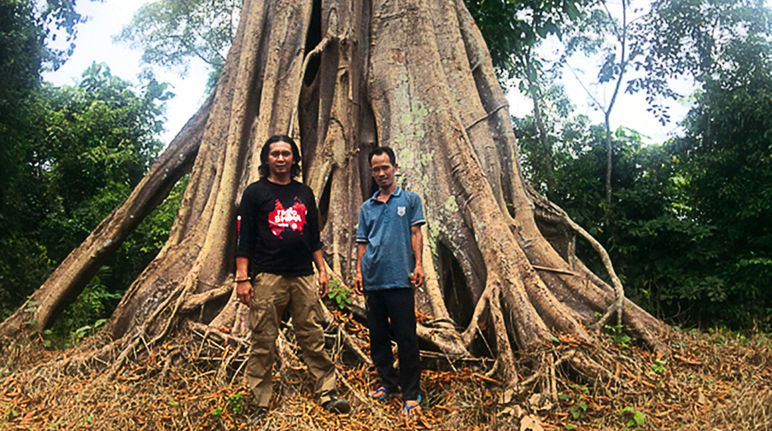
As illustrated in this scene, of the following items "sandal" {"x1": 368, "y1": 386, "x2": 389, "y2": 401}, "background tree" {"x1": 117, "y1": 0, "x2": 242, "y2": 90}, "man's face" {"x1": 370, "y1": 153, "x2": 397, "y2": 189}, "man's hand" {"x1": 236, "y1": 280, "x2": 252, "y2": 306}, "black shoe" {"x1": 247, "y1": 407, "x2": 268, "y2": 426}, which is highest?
"background tree" {"x1": 117, "y1": 0, "x2": 242, "y2": 90}

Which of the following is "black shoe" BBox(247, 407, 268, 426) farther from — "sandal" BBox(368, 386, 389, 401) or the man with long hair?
"sandal" BBox(368, 386, 389, 401)

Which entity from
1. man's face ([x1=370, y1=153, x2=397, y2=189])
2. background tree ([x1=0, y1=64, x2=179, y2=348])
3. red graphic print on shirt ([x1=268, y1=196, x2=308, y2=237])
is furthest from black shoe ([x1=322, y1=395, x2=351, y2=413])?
background tree ([x1=0, y1=64, x2=179, y2=348])

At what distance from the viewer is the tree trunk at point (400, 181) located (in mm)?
3783

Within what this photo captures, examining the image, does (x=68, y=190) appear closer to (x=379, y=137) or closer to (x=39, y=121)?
(x=39, y=121)

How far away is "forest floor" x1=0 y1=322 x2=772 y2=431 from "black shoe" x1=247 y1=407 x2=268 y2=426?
24mm

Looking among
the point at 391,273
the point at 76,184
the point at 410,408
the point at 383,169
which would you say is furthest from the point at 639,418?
the point at 76,184

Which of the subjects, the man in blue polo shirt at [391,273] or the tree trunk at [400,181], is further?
the tree trunk at [400,181]

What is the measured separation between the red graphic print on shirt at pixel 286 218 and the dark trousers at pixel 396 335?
1.88 feet

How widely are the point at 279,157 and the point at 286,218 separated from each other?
1.09 feet

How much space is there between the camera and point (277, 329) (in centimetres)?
297

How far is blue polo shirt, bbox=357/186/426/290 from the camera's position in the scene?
3041 mm

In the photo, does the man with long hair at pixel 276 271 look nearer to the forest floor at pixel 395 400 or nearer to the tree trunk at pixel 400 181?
the forest floor at pixel 395 400

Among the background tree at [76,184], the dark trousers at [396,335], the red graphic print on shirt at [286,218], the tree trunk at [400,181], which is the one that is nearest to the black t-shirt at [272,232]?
the red graphic print on shirt at [286,218]

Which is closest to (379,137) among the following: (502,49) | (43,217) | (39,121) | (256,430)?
(256,430)
